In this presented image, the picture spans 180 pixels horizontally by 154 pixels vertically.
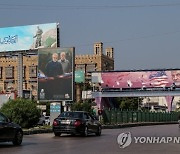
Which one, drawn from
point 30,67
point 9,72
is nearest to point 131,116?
point 30,67

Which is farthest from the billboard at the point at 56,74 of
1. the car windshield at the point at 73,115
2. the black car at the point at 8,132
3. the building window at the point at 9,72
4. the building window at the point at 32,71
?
the building window at the point at 9,72

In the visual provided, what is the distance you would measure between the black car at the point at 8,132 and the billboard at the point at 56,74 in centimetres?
2013

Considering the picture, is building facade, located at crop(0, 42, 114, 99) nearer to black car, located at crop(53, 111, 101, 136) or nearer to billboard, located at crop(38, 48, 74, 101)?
billboard, located at crop(38, 48, 74, 101)

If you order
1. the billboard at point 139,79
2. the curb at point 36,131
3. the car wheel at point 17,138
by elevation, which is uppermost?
the billboard at point 139,79

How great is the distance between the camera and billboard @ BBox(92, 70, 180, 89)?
103312mm

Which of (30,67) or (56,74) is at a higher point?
(30,67)

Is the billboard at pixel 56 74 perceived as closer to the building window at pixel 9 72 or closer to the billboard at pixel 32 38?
the billboard at pixel 32 38

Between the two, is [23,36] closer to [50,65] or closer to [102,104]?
[50,65]

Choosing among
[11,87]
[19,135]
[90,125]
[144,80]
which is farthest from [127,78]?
[19,135]

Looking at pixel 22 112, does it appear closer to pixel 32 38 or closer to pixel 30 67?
pixel 32 38

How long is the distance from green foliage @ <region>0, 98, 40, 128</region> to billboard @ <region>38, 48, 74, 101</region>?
688 centimetres

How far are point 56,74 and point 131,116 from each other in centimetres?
2313

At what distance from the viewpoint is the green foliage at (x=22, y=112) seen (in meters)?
31.0

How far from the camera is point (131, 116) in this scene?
198ft
